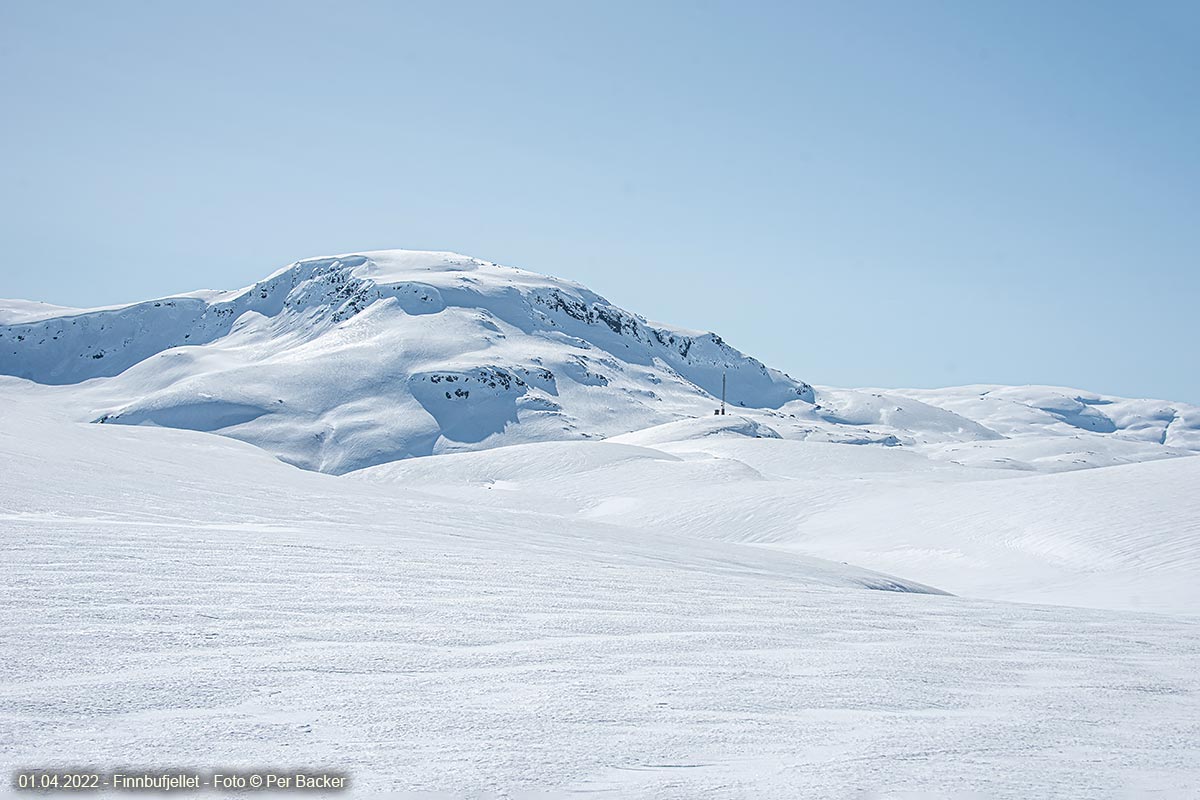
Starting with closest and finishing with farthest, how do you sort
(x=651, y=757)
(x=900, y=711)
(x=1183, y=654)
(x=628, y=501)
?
(x=651, y=757), (x=900, y=711), (x=1183, y=654), (x=628, y=501)

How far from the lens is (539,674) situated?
479 centimetres

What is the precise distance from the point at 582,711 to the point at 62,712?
7.50 feet

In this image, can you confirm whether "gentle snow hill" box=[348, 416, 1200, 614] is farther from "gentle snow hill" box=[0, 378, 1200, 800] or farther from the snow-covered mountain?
the snow-covered mountain

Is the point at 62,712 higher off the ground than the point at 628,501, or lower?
higher

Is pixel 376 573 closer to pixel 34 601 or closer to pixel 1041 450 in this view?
pixel 34 601

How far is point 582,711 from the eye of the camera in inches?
164

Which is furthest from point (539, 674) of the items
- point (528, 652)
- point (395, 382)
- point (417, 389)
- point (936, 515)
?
point (395, 382)

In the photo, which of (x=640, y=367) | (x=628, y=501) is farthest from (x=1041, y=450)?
(x=628, y=501)

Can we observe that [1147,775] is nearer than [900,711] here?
Yes

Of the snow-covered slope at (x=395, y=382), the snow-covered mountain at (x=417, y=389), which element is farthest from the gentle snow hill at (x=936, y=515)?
the snow-covered slope at (x=395, y=382)

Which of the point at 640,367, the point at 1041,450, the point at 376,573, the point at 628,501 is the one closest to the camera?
the point at 376,573

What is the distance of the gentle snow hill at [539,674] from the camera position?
354 cm

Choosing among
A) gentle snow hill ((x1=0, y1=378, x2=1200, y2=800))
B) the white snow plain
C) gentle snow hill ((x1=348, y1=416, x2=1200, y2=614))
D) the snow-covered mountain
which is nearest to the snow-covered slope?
the snow-covered mountain

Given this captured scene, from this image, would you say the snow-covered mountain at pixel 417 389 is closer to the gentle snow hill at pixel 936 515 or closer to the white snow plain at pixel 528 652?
the gentle snow hill at pixel 936 515
